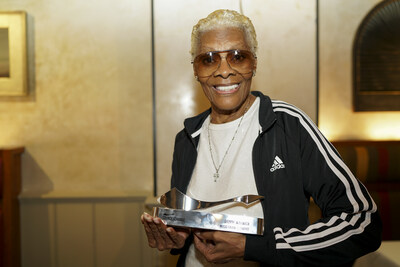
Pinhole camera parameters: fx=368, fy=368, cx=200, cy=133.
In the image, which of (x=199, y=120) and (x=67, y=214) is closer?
(x=199, y=120)

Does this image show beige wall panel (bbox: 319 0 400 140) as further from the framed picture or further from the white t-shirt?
the framed picture

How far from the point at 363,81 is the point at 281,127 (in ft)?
5.49

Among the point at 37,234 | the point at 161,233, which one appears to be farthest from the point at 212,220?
the point at 37,234

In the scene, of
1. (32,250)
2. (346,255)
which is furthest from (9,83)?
(346,255)

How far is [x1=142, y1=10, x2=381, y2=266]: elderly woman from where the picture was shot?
0.91 metres

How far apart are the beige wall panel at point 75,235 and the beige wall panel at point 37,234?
0.05 meters

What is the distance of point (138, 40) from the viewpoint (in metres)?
2.44

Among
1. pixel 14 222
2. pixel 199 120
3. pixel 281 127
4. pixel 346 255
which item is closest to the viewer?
pixel 346 255

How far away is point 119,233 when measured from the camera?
2.46 metres

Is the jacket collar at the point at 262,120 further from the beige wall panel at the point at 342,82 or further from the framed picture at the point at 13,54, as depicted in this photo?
the framed picture at the point at 13,54

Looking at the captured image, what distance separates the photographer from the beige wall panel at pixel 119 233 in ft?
8.04

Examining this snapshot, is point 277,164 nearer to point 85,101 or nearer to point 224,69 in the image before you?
point 224,69

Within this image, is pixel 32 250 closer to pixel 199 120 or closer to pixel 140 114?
pixel 140 114

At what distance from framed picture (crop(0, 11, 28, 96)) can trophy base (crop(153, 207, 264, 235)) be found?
6.19 ft
